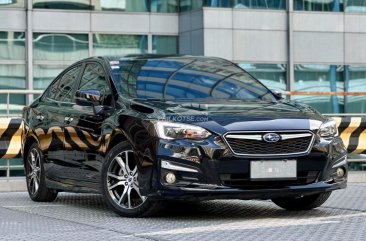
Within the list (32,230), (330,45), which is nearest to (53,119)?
(32,230)

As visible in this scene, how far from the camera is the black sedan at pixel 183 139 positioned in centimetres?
795

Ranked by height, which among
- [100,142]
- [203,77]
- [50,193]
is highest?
[203,77]

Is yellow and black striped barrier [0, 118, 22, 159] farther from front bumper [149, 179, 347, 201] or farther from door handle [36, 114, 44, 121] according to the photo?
front bumper [149, 179, 347, 201]

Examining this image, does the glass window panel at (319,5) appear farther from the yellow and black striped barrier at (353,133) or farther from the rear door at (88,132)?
the rear door at (88,132)

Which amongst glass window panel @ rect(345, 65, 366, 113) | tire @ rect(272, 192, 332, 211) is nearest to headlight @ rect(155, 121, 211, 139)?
tire @ rect(272, 192, 332, 211)

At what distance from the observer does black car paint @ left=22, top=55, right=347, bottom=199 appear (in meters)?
7.93

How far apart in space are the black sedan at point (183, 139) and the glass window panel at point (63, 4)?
21739 mm

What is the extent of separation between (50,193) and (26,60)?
21.1m

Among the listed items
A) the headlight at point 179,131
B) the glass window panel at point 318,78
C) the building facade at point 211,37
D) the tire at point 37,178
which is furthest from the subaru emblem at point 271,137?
the glass window panel at point 318,78

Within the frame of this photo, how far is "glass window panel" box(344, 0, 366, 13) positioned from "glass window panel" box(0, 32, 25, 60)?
1089cm

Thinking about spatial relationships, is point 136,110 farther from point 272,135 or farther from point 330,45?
point 330,45

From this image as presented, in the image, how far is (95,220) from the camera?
8.30m

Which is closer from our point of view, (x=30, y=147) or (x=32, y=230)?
(x=32, y=230)

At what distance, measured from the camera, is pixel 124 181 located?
846cm
